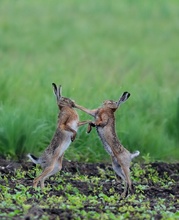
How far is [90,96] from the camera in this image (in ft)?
40.4

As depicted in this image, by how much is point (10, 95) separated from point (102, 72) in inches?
159

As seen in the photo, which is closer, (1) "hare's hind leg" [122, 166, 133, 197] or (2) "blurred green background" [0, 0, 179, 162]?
(1) "hare's hind leg" [122, 166, 133, 197]

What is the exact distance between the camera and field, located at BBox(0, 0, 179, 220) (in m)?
7.95

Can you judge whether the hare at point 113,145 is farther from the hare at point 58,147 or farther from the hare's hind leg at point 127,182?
the hare at point 58,147

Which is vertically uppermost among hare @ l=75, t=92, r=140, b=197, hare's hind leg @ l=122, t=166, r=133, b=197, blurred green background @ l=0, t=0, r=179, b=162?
blurred green background @ l=0, t=0, r=179, b=162

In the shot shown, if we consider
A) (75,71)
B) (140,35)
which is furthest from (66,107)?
(140,35)

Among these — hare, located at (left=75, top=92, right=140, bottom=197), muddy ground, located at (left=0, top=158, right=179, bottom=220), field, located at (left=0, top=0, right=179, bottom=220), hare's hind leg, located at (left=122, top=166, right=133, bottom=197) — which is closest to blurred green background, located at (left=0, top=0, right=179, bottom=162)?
field, located at (left=0, top=0, right=179, bottom=220)

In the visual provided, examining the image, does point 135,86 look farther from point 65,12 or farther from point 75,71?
point 65,12

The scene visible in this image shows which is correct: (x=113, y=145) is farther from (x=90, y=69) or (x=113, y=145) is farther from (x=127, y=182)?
(x=90, y=69)

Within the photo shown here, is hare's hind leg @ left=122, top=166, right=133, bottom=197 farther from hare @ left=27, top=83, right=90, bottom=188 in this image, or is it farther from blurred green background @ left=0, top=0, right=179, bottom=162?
blurred green background @ left=0, top=0, right=179, bottom=162

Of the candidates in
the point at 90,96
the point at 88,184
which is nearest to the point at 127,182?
the point at 88,184

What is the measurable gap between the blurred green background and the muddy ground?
728 millimetres

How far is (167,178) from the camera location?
9.85m

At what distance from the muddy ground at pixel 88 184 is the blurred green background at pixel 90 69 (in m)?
0.73
